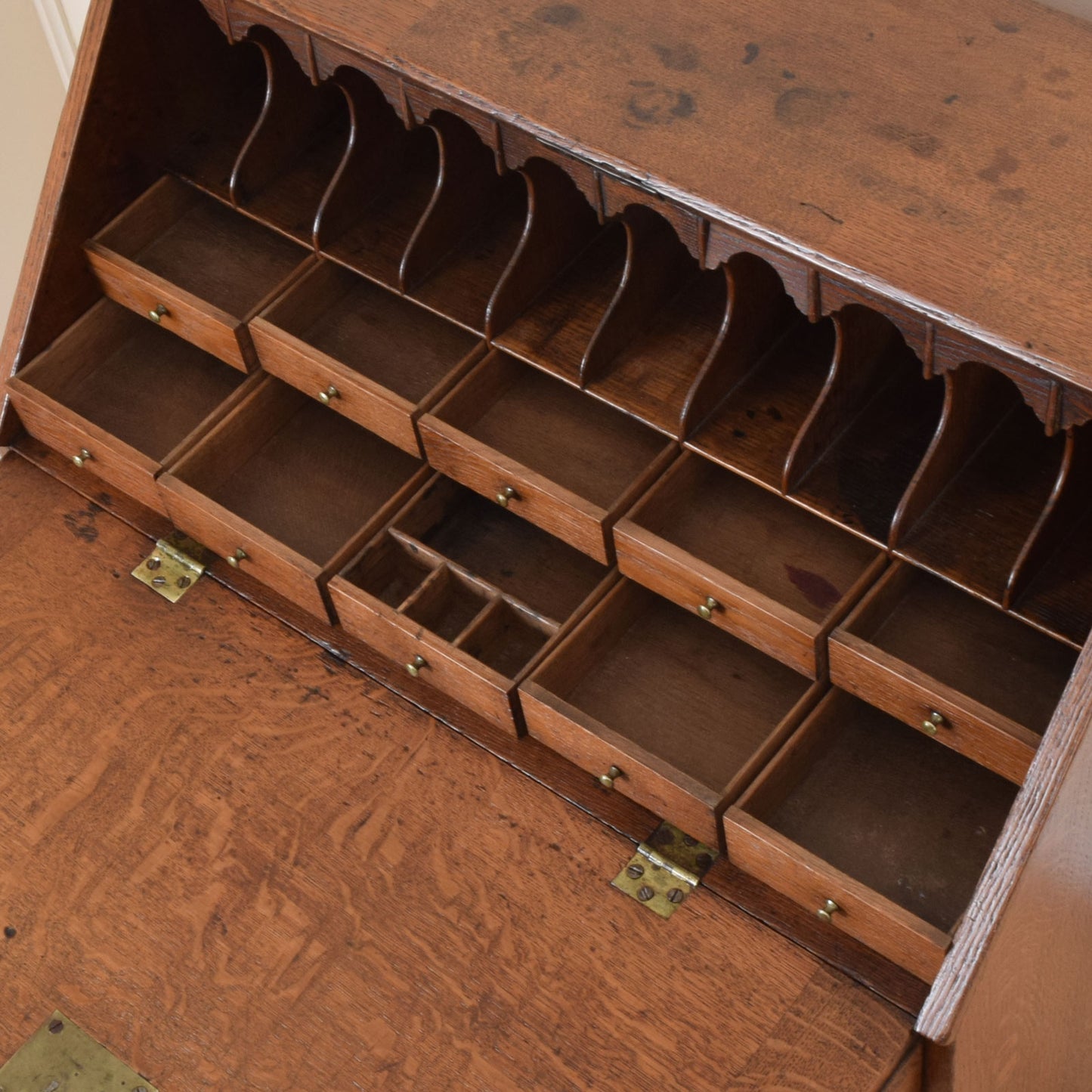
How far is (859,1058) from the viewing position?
1779mm

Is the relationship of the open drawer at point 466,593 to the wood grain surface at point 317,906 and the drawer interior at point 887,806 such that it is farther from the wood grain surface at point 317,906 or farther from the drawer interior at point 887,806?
the drawer interior at point 887,806

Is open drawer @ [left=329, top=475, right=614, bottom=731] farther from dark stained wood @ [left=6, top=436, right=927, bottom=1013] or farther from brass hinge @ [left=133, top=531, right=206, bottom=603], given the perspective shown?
brass hinge @ [left=133, top=531, right=206, bottom=603]

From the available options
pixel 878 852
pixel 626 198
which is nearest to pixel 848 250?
pixel 626 198

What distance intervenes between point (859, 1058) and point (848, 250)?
857 millimetres

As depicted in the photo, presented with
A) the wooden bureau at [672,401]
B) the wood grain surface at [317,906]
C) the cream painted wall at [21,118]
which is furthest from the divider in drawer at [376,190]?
the cream painted wall at [21,118]

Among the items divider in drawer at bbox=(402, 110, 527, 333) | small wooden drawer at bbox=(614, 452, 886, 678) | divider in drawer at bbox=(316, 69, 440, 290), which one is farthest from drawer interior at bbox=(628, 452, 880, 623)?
divider in drawer at bbox=(316, 69, 440, 290)

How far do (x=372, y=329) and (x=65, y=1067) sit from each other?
1017 millimetres

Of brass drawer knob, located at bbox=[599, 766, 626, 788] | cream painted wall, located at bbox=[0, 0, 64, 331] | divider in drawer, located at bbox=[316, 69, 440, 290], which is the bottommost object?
brass drawer knob, located at bbox=[599, 766, 626, 788]

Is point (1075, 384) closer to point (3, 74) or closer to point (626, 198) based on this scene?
point (626, 198)

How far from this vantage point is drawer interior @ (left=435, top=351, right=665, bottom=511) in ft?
6.88

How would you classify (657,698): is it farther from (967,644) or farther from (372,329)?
(372,329)

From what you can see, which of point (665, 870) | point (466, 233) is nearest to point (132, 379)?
point (466, 233)

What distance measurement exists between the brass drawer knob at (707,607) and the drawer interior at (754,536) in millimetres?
59

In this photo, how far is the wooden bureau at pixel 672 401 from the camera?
5.38ft
